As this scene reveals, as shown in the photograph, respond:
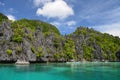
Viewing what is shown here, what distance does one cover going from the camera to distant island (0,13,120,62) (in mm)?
60344

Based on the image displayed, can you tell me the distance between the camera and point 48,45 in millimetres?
76500

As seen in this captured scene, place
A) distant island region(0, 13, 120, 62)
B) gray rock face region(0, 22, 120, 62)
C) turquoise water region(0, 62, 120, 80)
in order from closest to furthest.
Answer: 1. turquoise water region(0, 62, 120, 80)
2. gray rock face region(0, 22, 120, 62)
3. distant island region(0, 13, 120, 62)

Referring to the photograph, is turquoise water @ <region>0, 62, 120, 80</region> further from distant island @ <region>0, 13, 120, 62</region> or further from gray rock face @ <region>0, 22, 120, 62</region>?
distant island @ <region>0, 13, 120, 62</region>

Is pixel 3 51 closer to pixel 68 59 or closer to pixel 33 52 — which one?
pixel 33 52

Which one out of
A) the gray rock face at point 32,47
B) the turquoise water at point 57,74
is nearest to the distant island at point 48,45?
the gray rock face at point 32,47

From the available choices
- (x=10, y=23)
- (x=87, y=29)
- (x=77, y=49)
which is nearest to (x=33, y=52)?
(x=10, y=23)

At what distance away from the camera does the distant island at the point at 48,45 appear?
60.3 meters

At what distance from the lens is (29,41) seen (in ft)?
217

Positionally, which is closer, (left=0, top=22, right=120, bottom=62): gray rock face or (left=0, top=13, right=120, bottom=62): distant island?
(left=0, top=22, right=120, bottom=62): gray rock face

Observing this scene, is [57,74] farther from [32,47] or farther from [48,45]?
[48,45]

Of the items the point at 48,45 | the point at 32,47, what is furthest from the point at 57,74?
the point at 48,45

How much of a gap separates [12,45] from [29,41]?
7.39 m

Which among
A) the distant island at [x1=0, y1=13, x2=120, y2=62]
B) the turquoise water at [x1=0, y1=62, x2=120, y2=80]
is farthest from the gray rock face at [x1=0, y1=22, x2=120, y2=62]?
the turquoise water at [x1=0, y1=62, x2=120, y2=80]

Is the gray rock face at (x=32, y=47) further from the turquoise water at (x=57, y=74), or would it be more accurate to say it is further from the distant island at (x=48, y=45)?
the turquoise water at (x=57, y=74)
